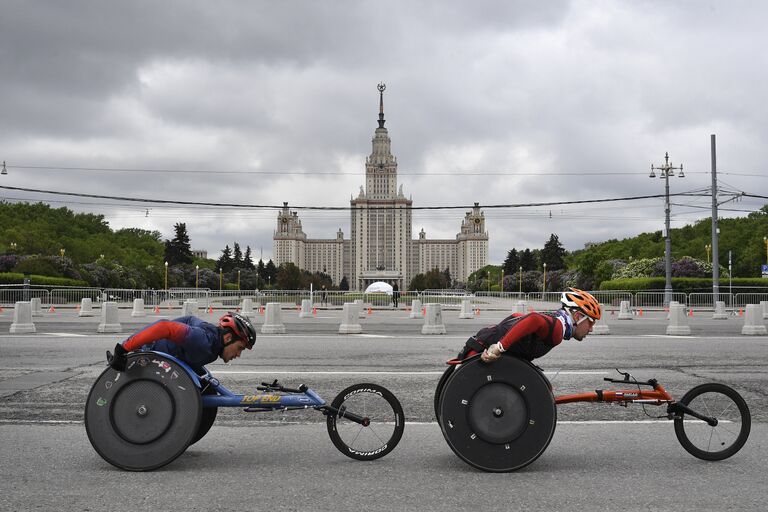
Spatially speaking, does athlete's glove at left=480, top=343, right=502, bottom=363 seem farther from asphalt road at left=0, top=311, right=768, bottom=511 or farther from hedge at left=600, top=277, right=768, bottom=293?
hedge at left=600, top=277, right=768, bottom=293

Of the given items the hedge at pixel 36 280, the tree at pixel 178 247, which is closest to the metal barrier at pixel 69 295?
the hedge at pixel 36 280

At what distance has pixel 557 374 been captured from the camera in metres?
10.7

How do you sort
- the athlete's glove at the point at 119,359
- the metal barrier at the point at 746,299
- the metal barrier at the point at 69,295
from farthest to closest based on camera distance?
1. the metal barrier at the point at 69,295
2. the metal barrier at the point at 746,299
3. the athlete's glove at the point at 119,359

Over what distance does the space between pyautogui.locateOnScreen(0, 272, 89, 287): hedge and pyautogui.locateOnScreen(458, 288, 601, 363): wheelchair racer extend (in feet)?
165

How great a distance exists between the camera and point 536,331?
532cm

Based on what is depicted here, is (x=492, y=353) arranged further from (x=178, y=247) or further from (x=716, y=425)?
(x=178, y=247)

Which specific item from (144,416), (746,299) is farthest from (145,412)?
(746,299)

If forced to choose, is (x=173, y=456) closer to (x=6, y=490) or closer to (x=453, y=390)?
(x=6, y=490)

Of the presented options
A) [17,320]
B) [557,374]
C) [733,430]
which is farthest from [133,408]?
[17,320]

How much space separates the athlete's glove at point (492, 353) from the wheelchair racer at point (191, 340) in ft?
5.84

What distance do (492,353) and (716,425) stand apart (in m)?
2.06

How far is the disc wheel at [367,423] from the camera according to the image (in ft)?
18.4

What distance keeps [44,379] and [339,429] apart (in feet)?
21.0

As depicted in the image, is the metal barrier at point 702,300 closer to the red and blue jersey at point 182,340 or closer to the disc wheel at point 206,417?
the disc wheel at point 206,417
